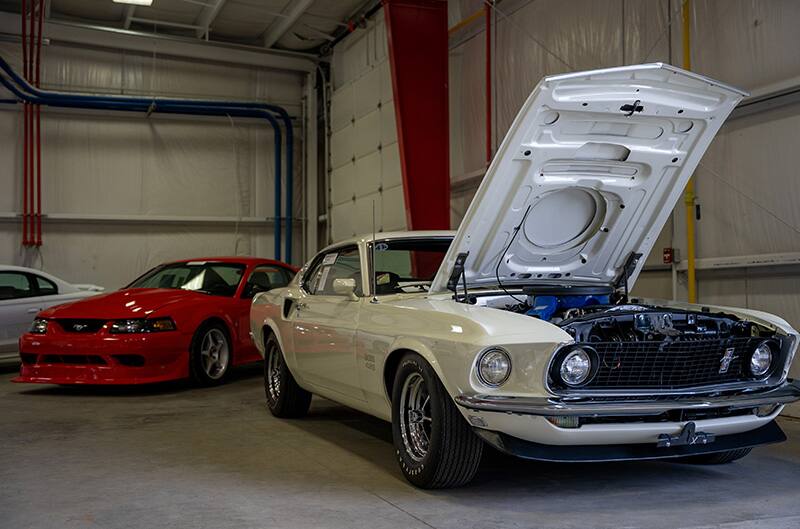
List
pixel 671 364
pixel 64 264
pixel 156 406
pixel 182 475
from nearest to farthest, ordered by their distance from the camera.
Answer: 1. pixel 671 364
2. pixel 182 475
3. pixel 156 406
4. pixel 64 264

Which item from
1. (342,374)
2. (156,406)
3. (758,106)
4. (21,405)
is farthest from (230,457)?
(758,106)

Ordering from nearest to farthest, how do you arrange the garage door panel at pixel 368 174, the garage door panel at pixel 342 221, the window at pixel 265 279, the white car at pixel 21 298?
the window at pixel 265 279 → the white car at pixel 21 298 → the garage door panel at pixel 368 174 → the garage door panel at pixel 342 221

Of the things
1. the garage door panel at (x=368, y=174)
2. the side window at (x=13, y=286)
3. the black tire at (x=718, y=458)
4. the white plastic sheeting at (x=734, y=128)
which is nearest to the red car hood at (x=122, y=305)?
the side window at (x=13, y=286)

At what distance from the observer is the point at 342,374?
5141 mm

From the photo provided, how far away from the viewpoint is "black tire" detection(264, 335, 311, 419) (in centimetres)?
631

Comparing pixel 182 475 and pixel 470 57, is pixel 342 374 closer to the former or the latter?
pixel 182 475

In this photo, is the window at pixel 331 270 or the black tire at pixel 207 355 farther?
the black tire at pixel 207 355

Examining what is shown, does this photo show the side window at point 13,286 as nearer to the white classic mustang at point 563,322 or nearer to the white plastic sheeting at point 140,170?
the white plastic sheeting at point 140,170

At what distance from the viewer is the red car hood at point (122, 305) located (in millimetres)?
7754

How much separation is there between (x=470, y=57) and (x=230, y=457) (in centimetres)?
829

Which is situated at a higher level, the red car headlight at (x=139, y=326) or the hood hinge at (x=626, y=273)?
the hood hinge at (x=626, y=273)

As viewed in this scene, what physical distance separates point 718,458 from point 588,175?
174 centimetres

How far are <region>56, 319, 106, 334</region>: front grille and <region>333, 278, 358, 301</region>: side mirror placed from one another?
11.4 feet

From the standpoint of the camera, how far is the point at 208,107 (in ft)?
50.4
